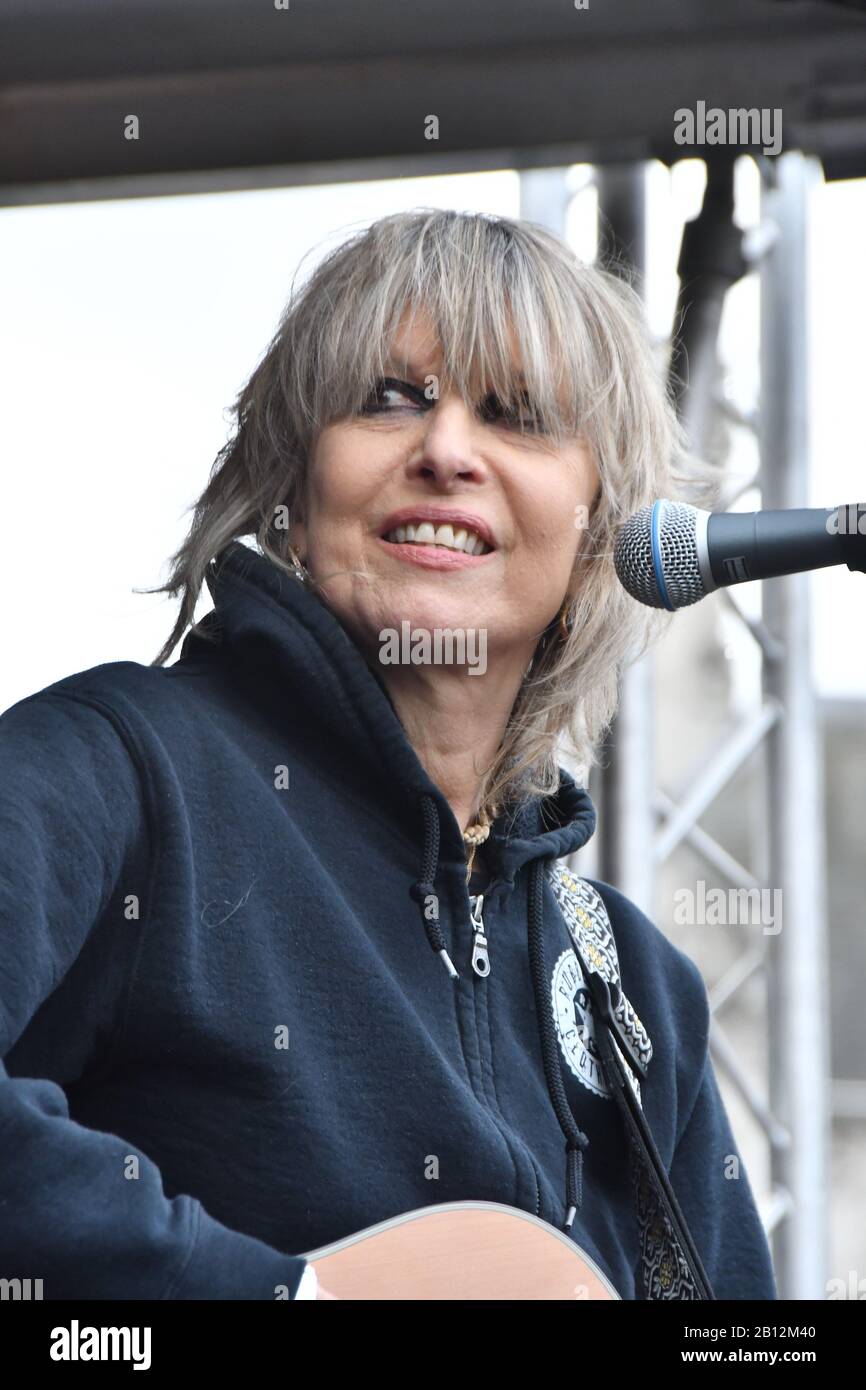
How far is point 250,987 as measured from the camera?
146cm

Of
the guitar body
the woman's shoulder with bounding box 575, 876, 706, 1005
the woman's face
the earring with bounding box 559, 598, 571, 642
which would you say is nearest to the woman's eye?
the woman's face

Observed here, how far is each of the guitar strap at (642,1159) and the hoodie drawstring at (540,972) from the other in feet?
0.23

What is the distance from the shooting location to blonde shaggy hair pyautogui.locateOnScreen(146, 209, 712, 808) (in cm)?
180

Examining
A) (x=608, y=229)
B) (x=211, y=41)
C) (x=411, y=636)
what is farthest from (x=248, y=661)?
(x=608, y=229)

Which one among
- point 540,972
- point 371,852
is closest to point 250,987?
point 371,852

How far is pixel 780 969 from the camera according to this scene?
304cm

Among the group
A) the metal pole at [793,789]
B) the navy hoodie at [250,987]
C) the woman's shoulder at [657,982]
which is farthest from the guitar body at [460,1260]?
the metal pole at [793,789]

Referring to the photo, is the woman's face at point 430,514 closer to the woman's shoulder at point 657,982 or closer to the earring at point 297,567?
the earring at point 297,567

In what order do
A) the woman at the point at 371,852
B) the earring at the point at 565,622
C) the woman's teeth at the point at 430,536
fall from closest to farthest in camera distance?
the woman at the point at 371,852, the woman's teeth at the point at 430,536, the earring at the point at 565,622

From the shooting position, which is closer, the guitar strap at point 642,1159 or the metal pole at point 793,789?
the guitar strap at point 642,1159

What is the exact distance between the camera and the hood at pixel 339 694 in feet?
5.40

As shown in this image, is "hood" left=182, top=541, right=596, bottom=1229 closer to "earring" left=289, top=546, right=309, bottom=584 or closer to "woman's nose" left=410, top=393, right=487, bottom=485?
"earring" left=289, top=546, right=309, bottom=584

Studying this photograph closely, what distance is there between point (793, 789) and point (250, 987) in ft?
5.94
